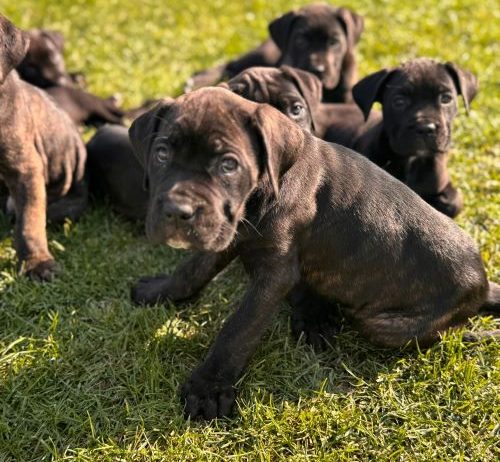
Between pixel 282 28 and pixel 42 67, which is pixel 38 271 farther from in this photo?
pixel 282 28

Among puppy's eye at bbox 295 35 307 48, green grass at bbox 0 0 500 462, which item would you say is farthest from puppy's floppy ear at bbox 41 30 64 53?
puppy's eye at bbox 295 35 307 48

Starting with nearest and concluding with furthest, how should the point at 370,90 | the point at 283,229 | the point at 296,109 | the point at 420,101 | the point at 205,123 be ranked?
the point at 205,123
the point at 283,229
the point at 296,109
the point at 420,101
the point at 370,90

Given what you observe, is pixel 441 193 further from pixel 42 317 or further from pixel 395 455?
pixel 42 317

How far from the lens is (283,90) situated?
5672 millimetres

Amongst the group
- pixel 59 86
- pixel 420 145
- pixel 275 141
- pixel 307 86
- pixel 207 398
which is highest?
pixel 275 141

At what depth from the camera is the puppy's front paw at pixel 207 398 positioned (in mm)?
4199

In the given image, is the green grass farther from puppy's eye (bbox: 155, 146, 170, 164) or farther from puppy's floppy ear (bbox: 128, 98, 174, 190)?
puppy's eye (bbox: 155, 146, 170, 164)

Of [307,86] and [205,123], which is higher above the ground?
[205,123]

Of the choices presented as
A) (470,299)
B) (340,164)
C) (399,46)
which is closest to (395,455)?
(470,299)

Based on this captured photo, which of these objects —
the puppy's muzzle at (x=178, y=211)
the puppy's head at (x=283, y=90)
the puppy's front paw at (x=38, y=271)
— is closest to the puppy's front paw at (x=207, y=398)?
the puppy's muzzle at (x=178, y=211)

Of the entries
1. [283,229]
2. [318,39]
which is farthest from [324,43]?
[283,229]

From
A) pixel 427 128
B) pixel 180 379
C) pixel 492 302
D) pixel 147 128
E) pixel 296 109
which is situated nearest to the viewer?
pixel 147 128

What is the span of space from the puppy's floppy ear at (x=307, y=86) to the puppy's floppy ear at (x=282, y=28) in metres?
1.72

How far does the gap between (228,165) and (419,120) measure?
2.75 m
